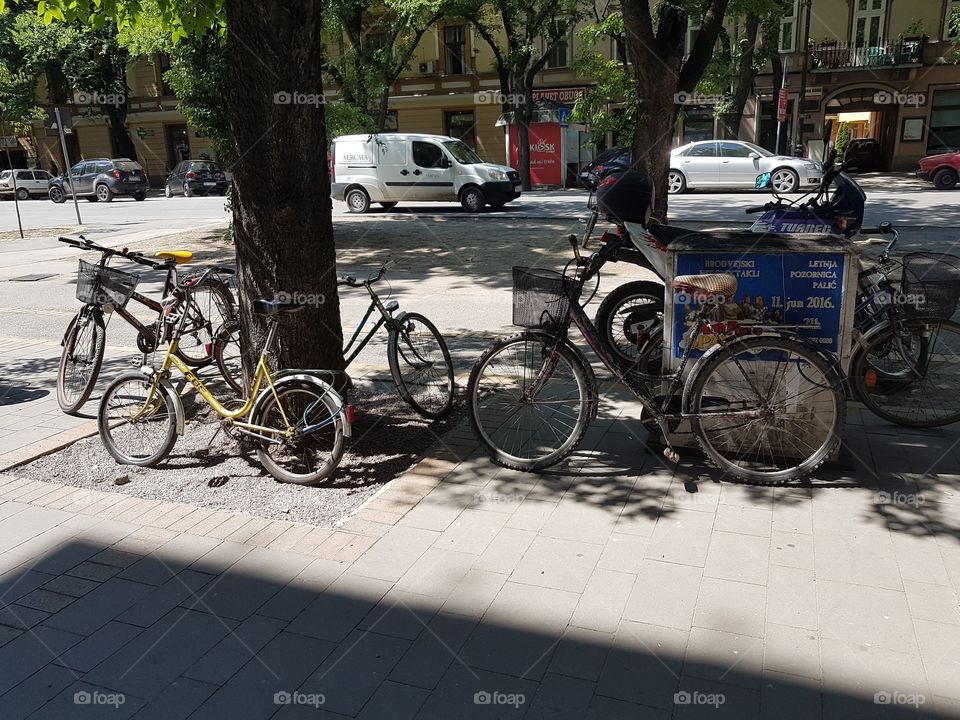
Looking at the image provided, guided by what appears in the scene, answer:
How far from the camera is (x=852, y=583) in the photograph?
3.47 meters

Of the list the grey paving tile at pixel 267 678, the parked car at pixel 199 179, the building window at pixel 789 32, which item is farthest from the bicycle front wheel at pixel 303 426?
the building window at pixel 789 32

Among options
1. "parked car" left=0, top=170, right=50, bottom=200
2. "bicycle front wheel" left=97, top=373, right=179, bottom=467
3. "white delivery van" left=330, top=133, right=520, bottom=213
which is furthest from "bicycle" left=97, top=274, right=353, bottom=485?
"parked car" left=0, top=170, right=50, bottom=200

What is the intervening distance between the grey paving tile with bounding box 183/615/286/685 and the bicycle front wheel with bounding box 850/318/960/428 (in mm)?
3824

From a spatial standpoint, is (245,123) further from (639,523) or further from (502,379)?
(639,523)

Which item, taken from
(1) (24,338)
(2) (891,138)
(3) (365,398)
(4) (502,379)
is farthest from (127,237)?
(2) (891,138)

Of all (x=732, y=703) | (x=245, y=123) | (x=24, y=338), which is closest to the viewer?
(x=732, y=703)

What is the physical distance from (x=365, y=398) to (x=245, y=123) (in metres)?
2.25

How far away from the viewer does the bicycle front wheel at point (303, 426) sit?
4.45m

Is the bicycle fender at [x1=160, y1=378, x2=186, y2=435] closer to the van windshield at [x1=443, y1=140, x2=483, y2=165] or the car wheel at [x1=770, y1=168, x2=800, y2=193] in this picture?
the van windshield at [x1=443, y1=140, x2=483, y2=165]

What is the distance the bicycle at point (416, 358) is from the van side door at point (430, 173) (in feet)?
51.7

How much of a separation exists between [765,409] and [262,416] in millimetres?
2806

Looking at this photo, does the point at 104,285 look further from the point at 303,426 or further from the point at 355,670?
the point at 355,670

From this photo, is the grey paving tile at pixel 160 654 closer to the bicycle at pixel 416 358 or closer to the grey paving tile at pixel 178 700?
the grey paving tile at pixel 178 700

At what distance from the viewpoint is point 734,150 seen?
936 inches
